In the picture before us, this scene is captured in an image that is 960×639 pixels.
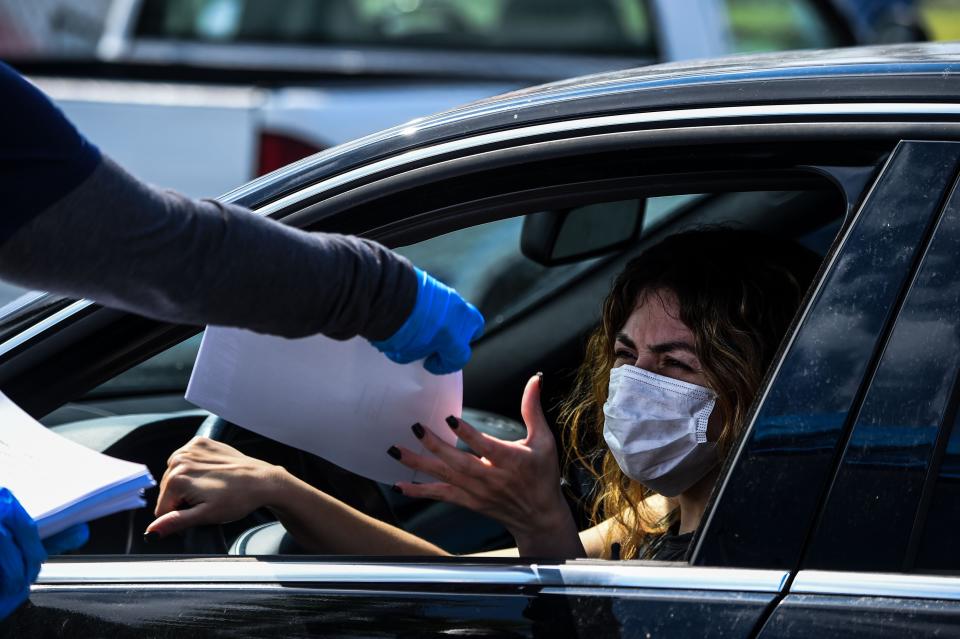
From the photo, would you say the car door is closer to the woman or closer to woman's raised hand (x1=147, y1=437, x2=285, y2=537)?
the woman

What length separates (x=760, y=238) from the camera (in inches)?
85.0

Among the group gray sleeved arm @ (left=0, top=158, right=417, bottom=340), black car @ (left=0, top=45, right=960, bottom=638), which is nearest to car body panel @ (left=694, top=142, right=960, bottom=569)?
black car @ (left=0, top=45, right=960, bottom=638)

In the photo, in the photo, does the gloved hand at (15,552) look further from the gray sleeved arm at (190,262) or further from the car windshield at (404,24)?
the car windshield at (404,24)

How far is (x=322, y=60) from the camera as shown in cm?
607

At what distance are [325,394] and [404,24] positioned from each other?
16.1ft

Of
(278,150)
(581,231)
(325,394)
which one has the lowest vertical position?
(278,150)

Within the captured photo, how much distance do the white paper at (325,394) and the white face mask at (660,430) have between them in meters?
0.25

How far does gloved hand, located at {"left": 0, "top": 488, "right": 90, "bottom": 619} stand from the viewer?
144 centimetres

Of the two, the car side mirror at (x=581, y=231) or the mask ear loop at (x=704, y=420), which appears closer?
the mask ear loop at (x=704, y=420)

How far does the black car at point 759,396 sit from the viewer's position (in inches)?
56.6

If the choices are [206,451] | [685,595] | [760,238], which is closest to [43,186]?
[206,451]

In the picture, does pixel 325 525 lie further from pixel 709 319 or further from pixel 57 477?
pixel 709 319

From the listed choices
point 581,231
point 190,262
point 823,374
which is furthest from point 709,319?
point 190,262

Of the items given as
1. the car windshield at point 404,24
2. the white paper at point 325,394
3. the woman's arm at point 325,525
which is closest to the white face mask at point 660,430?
the white paper at point 325,394
